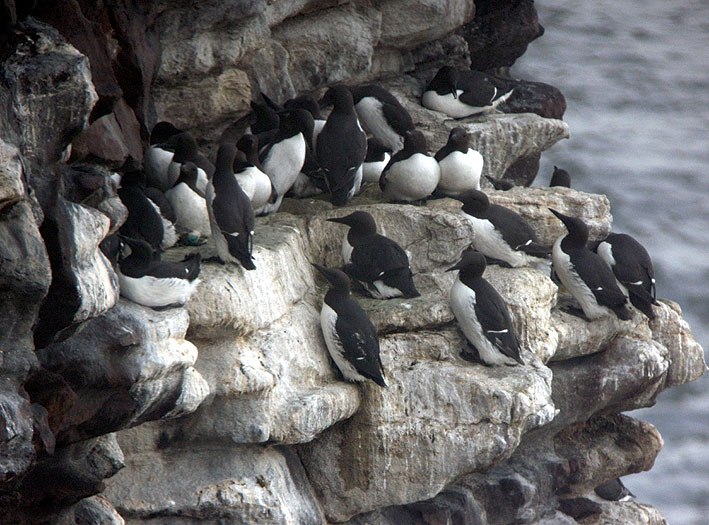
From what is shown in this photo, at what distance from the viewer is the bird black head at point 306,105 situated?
6.93 m

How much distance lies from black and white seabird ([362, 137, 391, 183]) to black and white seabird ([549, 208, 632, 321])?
127 centimetres

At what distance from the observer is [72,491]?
4043 mm

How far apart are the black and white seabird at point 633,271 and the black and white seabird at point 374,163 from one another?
162 centimetres

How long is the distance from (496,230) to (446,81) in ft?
6.26

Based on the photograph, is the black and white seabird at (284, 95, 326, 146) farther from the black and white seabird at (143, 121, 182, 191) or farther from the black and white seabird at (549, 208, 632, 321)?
the black and white seabird at (549, 208, 632, 321)

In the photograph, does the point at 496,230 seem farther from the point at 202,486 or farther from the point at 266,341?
the point at 202,486

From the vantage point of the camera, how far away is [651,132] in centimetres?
1711

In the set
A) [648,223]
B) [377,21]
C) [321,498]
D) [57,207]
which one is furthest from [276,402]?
[648,223]

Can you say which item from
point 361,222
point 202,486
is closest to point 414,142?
A: point 361,222

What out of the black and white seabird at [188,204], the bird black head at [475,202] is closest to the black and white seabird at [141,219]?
the black and white seabird at [188,204]

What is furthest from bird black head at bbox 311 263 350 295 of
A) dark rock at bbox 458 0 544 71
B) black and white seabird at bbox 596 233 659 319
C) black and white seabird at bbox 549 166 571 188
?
dark rock at bbox 458 0 544 71

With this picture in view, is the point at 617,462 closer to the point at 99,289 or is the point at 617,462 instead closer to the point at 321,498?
the point at 321,498

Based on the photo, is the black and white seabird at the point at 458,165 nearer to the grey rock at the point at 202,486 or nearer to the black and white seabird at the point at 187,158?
the black and white seabird at the point at 187,158

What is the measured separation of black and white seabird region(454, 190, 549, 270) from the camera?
6.30 m
